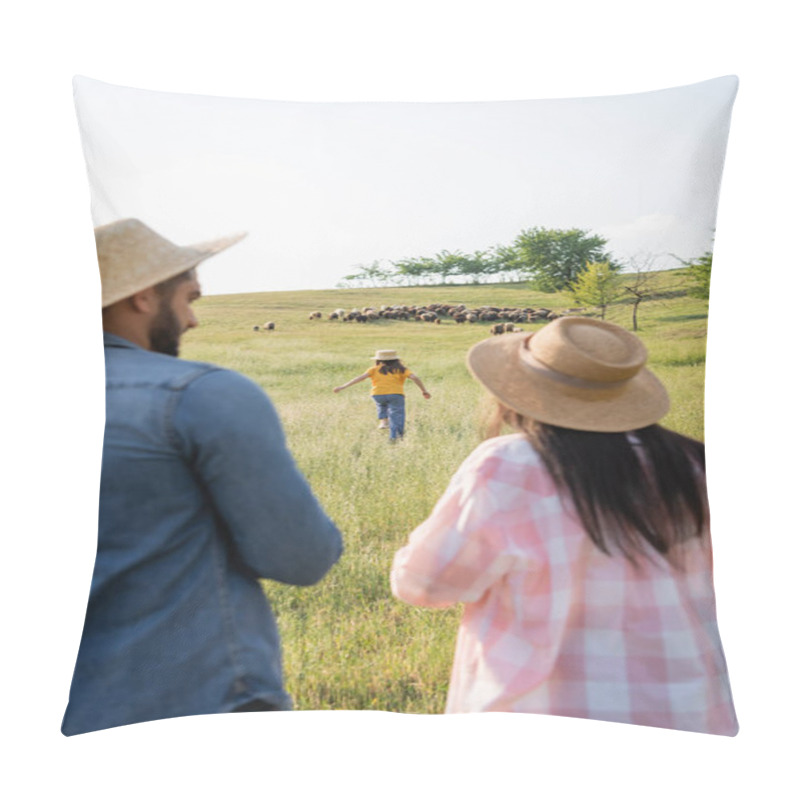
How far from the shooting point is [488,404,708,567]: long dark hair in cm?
259

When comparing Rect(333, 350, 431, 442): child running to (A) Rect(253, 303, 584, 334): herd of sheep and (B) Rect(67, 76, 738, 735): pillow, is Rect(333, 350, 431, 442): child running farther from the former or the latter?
(A) Rect(253, 303, 584, 334): herd of sheep

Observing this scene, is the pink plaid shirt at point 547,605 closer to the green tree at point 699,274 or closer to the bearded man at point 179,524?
the bearded man at point 179,524

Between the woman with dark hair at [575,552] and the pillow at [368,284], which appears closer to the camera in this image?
the woman with dark hair at [575,552]

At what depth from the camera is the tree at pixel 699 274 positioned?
2.86 meters

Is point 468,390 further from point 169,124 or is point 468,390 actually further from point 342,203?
point 169,124

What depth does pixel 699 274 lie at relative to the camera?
2.88 m

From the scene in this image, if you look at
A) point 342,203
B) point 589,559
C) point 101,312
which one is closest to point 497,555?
point 589,559

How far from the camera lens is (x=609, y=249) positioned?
2809 millimetres

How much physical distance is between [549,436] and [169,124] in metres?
1.47

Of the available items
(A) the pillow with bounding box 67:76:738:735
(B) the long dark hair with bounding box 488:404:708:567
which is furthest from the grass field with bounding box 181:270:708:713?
(B) the long dark hair with bounding box 488:404:708:567

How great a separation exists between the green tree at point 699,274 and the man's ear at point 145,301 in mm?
1621

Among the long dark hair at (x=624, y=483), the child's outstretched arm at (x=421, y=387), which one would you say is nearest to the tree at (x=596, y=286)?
the long dark hair at (x=624, y=483)

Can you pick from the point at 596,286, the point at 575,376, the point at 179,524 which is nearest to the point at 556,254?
the point at 596,286

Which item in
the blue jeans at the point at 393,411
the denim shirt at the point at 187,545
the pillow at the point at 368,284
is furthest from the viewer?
the blue jeans at the point at 393,411
